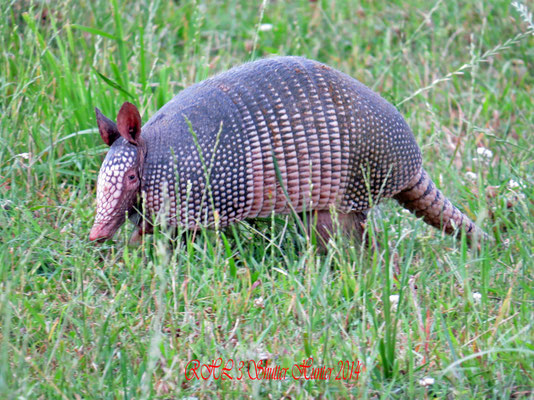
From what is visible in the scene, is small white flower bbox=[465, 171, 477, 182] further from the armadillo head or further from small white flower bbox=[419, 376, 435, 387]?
small white flower bbox=[419, 376, 435, 387]

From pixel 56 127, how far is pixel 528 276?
320 cm

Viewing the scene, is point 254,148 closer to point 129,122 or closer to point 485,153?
point 129,122

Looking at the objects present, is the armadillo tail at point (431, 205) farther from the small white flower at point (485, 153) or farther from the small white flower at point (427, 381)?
the small white flower at point (427, 381)

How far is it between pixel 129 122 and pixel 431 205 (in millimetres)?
1929

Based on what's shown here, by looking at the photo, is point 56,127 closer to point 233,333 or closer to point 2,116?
point 2,116

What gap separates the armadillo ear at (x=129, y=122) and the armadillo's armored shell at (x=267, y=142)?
16cm

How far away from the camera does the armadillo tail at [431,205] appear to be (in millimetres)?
4535

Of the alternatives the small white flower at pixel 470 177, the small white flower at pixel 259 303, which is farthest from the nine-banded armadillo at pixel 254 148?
the small white flower at pixel 470 177

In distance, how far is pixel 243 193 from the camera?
411 centimetres

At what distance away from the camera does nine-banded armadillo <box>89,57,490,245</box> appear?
399 centimetres

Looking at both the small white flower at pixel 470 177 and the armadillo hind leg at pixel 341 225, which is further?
the small white flower at pixel 470 177

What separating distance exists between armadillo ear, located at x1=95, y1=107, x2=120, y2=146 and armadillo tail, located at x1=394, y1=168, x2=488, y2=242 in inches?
70.1

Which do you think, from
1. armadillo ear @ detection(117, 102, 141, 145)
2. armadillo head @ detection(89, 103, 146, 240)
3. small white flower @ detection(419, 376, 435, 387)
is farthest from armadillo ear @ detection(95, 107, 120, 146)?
small white flower @ detection(419, 376, 435, 387)

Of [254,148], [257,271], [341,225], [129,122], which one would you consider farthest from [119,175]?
[341,225]
